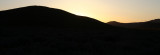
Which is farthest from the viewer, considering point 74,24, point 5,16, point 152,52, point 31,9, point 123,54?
point 31,9

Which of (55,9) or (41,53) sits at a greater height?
(55,9)

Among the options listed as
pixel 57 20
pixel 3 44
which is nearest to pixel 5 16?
pixel 57 20

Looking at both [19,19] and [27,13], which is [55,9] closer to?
[27,13]

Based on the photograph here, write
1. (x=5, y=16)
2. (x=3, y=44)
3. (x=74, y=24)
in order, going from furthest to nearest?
(x=5, y=16)
(x=74, y=24)
(x=3, y=44)

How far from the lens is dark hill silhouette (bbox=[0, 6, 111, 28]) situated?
5418cm

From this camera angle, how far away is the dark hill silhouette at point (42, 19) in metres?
54.2

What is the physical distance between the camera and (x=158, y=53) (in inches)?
336

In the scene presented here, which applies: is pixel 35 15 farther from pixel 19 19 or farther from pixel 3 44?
pixel 3 44

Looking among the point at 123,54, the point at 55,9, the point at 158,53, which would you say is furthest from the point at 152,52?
the point at 55,9

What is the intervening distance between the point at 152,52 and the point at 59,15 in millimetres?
55950

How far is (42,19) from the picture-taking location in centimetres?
5834

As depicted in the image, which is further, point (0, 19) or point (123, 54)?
point (0, 19)

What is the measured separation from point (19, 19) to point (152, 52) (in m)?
52.7

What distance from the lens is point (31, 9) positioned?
2621 inches
